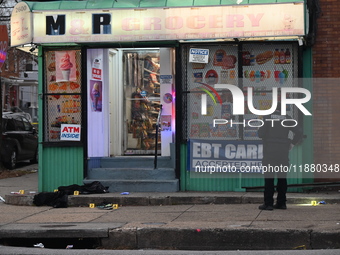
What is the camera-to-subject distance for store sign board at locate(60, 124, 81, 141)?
40.5 ft

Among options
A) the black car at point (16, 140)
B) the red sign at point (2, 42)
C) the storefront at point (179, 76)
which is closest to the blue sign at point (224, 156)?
the storefront at point (179, 76)

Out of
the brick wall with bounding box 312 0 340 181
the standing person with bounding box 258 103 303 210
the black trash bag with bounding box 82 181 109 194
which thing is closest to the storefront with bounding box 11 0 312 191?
the brick wall with bounding box 312 0 340 181

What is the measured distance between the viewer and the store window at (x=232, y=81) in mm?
11891

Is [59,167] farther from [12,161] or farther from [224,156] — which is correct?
[12,161]

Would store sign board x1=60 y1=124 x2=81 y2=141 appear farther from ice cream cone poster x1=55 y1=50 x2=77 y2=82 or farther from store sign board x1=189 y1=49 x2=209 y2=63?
store sign board x1=189 y1=49 x2=209 y2=63

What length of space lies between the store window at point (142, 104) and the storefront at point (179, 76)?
552 millimetres

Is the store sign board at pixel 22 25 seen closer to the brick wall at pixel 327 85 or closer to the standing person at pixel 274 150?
the standing person at pixel 274 150

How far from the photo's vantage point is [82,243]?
865 cm

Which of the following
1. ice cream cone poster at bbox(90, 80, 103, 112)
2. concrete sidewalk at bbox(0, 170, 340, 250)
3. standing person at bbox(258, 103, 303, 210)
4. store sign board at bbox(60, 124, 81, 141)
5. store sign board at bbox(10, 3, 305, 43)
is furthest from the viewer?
ice cream cone poster at bbox(90, 80, 103, 112)

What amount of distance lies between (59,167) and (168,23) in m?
3.66

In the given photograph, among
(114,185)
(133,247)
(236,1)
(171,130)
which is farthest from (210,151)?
(133,247)

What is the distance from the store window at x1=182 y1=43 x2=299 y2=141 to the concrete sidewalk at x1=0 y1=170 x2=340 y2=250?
1287 mm

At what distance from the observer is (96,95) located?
12.7 metres

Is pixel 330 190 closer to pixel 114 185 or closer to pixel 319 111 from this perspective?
pixel 319 111
